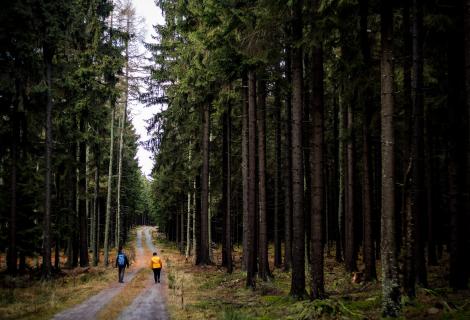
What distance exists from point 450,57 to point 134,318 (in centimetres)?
1169

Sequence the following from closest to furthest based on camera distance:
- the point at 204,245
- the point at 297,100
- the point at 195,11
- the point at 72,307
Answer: the point at 297,100 < the point at 72,307 < the point at 195,11 < the point at 204,245

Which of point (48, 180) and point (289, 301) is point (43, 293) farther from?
point (289, 301)

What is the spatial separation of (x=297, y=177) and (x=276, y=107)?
9140mm

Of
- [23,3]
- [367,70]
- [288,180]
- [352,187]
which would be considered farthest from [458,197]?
[23,3]

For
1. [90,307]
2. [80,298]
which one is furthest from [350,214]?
[80,298]

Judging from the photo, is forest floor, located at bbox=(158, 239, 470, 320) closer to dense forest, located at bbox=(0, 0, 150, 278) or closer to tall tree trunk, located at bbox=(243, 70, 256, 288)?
tall tree trunk, located at bbox=(243, 70, 256, 288)

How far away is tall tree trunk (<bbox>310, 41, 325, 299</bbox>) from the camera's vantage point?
11.5 m

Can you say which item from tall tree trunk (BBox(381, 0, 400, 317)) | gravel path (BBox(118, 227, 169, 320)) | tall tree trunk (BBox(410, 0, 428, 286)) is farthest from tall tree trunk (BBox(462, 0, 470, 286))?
gravel path (BBox(118, 227, 169, 320))

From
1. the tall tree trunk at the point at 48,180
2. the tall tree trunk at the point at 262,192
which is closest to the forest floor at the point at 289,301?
the tall tree trunk at the point at 262,192

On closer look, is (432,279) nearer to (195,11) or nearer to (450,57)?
(450,57)

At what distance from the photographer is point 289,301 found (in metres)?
12.4

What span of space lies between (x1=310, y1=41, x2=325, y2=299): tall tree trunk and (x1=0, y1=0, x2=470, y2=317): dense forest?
1.6 inches

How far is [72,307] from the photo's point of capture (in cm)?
1384

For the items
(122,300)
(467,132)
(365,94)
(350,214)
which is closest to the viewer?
(467,132)
